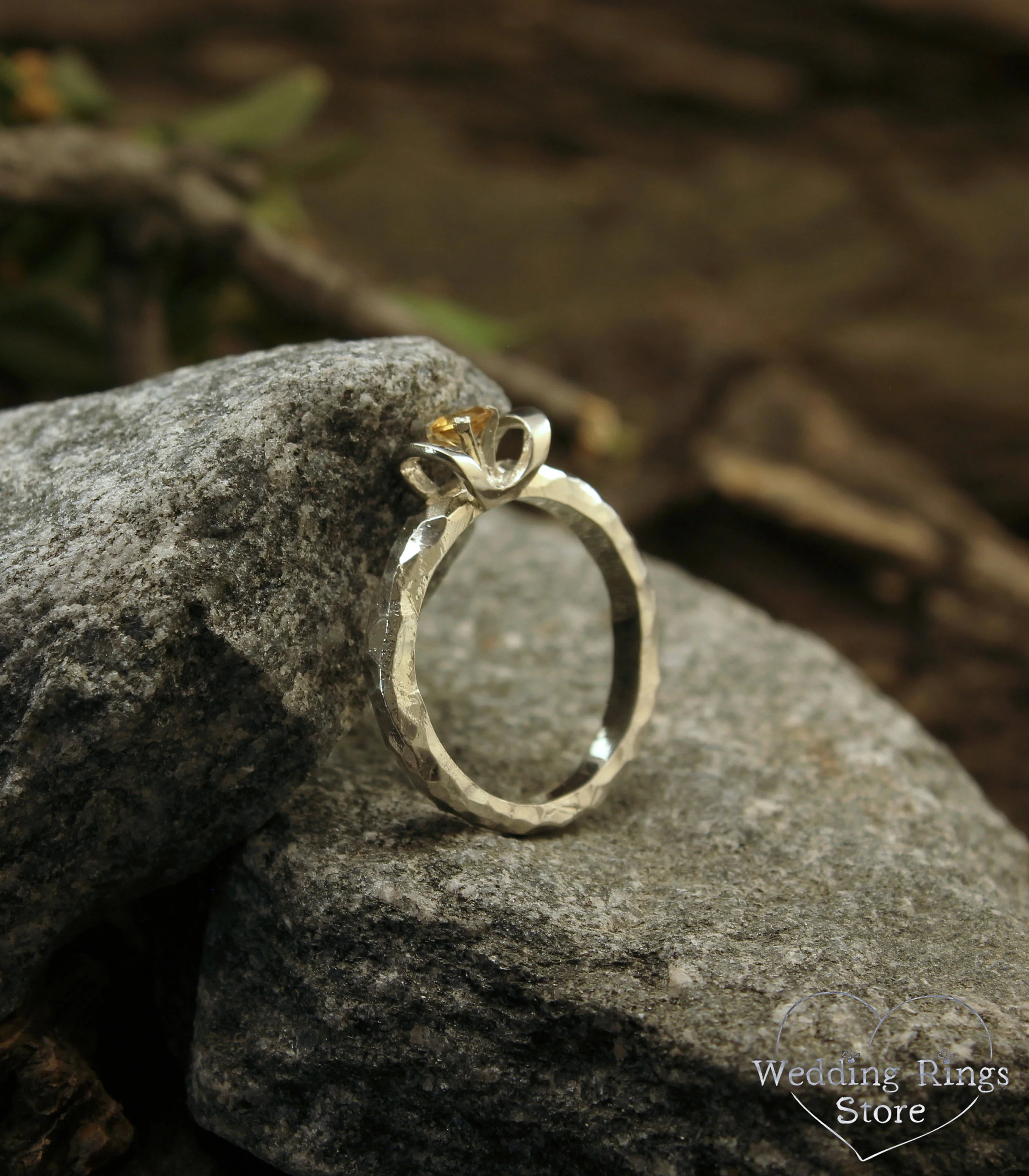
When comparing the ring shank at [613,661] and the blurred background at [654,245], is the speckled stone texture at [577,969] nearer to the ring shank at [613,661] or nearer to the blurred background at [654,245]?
the ring shank at [613,661]

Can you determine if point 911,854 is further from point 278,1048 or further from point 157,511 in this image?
point 157,511

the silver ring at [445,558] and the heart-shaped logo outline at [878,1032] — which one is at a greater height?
the silver ring at [445,558]

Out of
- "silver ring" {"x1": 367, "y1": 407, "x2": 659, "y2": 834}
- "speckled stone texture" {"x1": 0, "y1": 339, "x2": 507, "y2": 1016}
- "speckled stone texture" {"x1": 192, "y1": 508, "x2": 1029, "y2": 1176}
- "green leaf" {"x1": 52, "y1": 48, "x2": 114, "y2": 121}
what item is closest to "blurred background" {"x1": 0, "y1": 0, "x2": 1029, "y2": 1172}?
"green leaf" {"x1": 52, "y1": 48, "x2": 114, "y2": 121}

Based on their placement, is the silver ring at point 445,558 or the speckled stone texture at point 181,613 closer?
the speckled stone texture at point 181,613

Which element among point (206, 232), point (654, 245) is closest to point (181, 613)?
point (206, 232)

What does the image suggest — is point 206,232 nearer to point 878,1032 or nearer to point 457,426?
point 457,426

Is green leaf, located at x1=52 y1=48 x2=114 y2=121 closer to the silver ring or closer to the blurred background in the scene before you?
the blurred background

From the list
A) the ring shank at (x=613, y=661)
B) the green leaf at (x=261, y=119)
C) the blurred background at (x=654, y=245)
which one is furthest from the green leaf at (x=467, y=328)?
the ring shank at (x=613, y=661)
